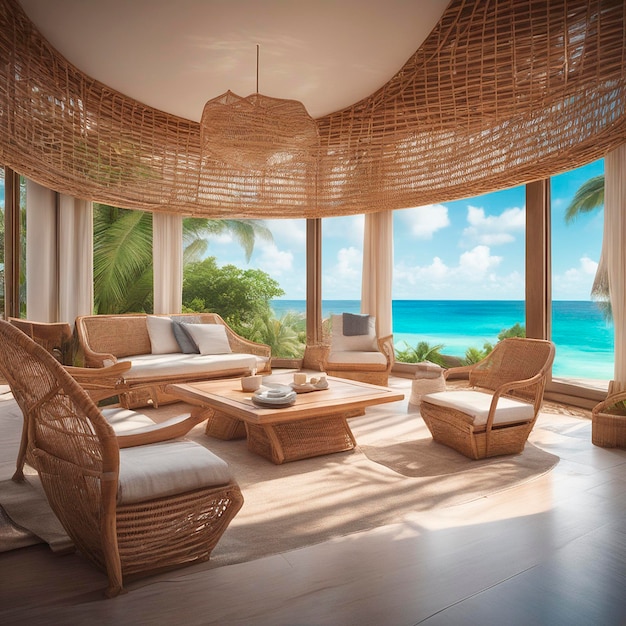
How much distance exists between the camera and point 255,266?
17750 millimetres

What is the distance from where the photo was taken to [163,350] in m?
5.30

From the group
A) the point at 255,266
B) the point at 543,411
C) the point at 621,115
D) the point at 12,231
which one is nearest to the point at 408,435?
the point at 543,411

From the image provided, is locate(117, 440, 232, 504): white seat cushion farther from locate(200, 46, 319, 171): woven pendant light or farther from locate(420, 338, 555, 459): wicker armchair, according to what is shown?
locate(200, 46, 319, 171): woven pendant light

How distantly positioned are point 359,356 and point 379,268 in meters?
1.61

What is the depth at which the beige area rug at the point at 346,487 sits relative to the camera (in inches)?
85.5

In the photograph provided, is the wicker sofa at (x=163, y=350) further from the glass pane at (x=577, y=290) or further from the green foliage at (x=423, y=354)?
the glass pane at (x=577, y=290)

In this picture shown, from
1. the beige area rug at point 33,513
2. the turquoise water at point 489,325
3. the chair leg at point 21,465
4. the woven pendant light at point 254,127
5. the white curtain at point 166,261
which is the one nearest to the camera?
the beige area rug at point 33,513

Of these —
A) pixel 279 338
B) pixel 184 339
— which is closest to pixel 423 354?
pixel 279 338

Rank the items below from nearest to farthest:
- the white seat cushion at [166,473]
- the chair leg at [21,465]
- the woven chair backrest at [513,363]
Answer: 1. the white seat cushion at [166,473]
2. the chair leg at [21,465]
3. the woven chair backrest at [513,363]

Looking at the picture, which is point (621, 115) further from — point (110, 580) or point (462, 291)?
point (462, 291)

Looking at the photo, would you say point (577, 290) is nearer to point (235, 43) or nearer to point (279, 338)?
point (279, 338)

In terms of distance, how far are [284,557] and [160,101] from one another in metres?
3.46

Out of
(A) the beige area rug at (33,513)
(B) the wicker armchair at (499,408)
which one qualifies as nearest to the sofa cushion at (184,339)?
(A) the beige area rug at (33,513)

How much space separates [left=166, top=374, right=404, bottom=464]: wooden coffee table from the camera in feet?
10.1
